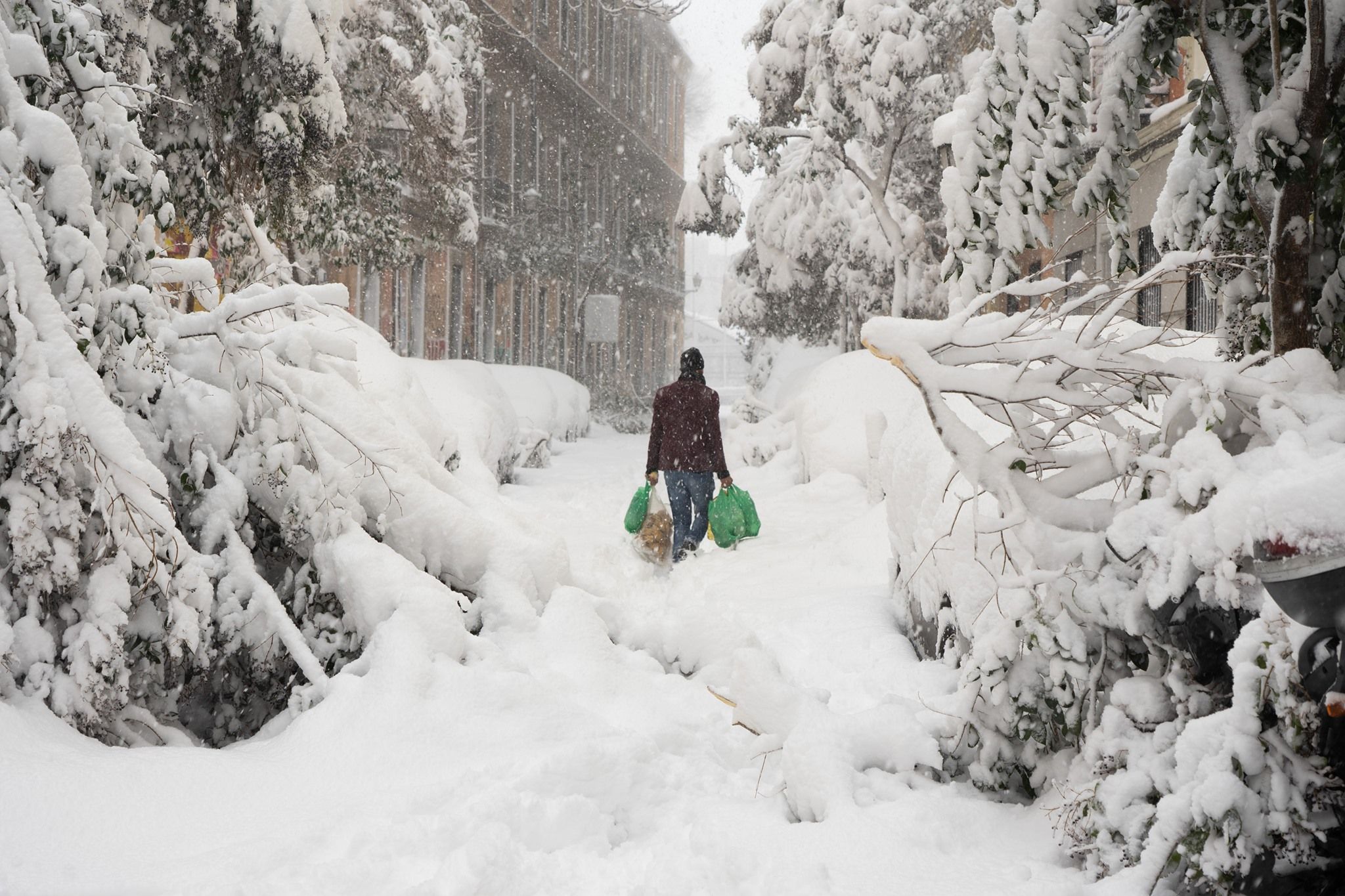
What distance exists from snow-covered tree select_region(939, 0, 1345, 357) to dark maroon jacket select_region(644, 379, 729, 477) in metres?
4.69

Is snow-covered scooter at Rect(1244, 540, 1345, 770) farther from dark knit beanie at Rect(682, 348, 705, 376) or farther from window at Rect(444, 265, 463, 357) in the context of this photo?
window at Rect(444, 265, 463, 357)

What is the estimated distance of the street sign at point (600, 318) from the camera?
1141 inches

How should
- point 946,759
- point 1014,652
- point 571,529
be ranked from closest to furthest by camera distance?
point 1014,652
point 946,759
point 571,529

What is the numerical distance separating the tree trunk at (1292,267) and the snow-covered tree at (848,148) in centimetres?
1246

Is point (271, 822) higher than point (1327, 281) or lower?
lower

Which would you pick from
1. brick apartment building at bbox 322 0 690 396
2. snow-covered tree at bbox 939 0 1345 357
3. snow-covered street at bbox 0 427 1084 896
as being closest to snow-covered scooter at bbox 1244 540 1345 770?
snow-covered street at bbox 0 427 1084 896

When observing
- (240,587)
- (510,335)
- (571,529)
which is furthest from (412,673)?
(510,335)

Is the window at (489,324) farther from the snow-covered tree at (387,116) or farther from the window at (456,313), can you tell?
the snow-covered tree at (387,116)

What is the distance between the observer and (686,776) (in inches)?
133

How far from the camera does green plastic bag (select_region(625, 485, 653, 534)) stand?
27.6ft

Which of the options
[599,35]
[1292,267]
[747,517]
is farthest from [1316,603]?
[599,35]

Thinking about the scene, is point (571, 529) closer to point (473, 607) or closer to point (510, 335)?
point (473, 607)

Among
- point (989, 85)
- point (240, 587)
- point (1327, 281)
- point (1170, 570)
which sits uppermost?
point (989, 85)

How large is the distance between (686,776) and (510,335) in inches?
1004
